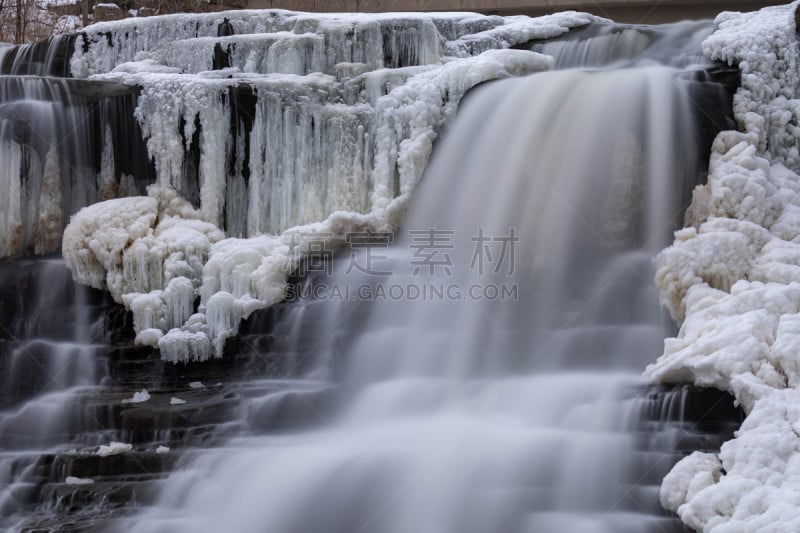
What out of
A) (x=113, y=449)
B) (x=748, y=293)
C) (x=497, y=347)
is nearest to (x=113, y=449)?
(x=113, y=449)

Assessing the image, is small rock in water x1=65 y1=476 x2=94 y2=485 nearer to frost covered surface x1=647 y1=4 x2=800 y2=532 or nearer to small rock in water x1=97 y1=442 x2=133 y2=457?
small rock in water x1=97 y1=442 x2=133 y2=457

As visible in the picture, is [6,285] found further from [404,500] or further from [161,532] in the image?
[404,500]

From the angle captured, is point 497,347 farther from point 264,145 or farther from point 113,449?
point 264,145

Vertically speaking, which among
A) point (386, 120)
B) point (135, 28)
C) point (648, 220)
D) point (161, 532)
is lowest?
point (161, 532)

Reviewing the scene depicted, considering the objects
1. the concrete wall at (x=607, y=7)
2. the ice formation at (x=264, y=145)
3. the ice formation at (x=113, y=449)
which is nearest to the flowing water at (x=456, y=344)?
the ice formation at (x=113, y=449)

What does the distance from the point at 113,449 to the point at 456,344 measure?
7.32 feet

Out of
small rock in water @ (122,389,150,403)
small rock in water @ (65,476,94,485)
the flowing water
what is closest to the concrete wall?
the flowing water

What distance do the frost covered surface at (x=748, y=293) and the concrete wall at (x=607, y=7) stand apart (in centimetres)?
298

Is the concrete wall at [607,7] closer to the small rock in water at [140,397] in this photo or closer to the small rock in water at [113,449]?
the small rock in water at [140,397]

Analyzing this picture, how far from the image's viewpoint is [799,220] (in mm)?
6000

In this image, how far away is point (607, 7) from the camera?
11.0m

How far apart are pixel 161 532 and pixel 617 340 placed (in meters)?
2.89

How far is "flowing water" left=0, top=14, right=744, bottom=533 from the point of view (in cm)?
477

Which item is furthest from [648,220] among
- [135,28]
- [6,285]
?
[135,28]
